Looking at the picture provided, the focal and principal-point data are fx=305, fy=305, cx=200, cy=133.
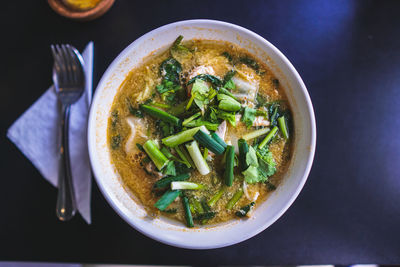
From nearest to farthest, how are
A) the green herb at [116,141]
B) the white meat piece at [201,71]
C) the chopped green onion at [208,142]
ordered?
the chopped green onion at [208,142] → the white meat piece at [201,71] → the green herb at [116,141]

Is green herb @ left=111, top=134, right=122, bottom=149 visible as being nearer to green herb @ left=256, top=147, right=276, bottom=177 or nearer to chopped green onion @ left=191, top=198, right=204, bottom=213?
chopped green onion @ left=191, top=198, right=204, bottom=213

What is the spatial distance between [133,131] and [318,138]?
4.43 feet

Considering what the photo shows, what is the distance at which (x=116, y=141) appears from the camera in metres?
1.90

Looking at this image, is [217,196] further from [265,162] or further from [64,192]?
[64,192]

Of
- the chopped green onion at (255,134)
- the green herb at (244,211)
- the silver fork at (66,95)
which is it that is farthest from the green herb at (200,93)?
the silver fork at (66,95)

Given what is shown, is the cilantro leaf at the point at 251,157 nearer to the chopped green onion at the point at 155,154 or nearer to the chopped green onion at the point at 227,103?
the chopped green onion at the point at 227,103

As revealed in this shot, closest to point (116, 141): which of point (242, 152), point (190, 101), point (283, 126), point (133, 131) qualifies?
point (133, 131)

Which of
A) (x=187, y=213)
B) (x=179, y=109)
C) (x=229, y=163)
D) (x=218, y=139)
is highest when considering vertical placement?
(x=179, y=109)

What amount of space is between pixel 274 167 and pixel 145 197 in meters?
0.81

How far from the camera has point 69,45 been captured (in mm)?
2160

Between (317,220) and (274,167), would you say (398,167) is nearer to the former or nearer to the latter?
(317,220)

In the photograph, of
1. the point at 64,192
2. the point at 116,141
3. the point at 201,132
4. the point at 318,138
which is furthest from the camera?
the point at 318,138

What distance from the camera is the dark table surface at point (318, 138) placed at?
221 centimetres

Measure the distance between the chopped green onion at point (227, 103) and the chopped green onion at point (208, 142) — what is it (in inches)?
7.3
